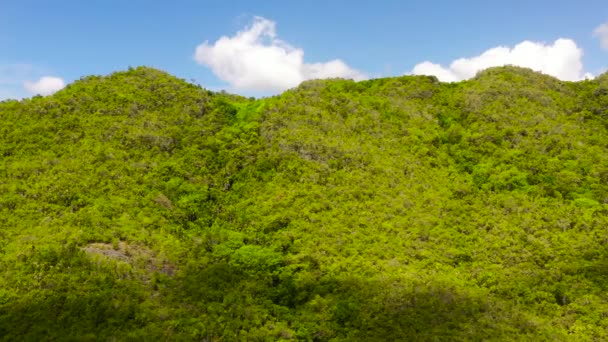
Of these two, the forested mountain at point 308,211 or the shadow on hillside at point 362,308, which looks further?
the forested mountain at point 308,211

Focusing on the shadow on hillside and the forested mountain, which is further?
the forested mountain

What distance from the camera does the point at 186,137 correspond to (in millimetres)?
41750

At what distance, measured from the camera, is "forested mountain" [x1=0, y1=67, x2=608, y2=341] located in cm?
2392

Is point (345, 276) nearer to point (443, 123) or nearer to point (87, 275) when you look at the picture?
point (87, 275)

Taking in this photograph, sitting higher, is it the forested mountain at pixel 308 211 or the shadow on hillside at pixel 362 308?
the forested mountain at pixel 308 211

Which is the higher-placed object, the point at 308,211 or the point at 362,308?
the point at 308,211

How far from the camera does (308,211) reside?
33156mm

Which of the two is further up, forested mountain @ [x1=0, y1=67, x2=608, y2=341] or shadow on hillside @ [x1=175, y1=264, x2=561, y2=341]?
forested mountain @ [x1=0, y1=67, x2=608, y2=341]

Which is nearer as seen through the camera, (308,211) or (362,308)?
(362,308)

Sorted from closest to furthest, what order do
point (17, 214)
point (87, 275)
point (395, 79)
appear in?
point (87, 275), point (17, 214), point (395, 79)

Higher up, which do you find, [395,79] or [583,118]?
[395,79]

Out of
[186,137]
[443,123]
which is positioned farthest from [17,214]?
[443,123]

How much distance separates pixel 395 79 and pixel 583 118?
68.0 feet

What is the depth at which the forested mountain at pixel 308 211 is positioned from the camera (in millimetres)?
23922
